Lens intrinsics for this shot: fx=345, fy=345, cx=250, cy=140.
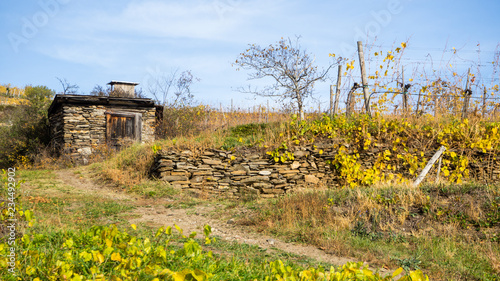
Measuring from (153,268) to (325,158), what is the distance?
8.05m

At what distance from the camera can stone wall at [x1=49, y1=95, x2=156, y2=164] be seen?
14930 millimetres

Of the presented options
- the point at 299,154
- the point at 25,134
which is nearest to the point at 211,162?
the point at 299,154

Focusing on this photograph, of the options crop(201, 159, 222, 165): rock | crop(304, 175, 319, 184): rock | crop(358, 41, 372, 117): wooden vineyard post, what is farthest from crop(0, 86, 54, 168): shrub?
crop(358, 41, 372, 117): wooden vineyard post

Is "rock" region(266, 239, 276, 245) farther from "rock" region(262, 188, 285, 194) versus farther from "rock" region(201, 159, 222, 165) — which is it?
"rock" region(201, 159, 222, 165)

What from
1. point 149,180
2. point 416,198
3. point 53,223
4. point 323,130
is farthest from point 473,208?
point 149,180

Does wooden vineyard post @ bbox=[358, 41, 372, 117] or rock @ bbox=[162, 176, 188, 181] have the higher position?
wooden vineyard post @ bbox=[358, 41, 372, 117]

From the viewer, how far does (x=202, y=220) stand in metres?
6.69

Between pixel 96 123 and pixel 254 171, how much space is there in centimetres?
945

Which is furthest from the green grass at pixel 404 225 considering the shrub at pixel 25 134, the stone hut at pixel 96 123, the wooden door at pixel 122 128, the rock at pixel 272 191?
the shrub at pixel 25 134

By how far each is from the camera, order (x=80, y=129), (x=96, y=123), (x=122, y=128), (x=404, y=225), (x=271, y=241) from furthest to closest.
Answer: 1. (x=122, y=128)
2. (x=96, y=123)
3. (x=80, y=129)
4. (x=404, y=225)
5. (x=271, y=241)

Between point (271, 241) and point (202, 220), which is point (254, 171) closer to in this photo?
point (202, 220)

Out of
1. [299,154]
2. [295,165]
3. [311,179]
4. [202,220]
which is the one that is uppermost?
[299,154]

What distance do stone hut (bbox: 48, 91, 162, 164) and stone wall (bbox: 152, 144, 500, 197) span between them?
7.17 m

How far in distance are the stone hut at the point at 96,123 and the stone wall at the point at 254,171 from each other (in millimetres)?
7167
